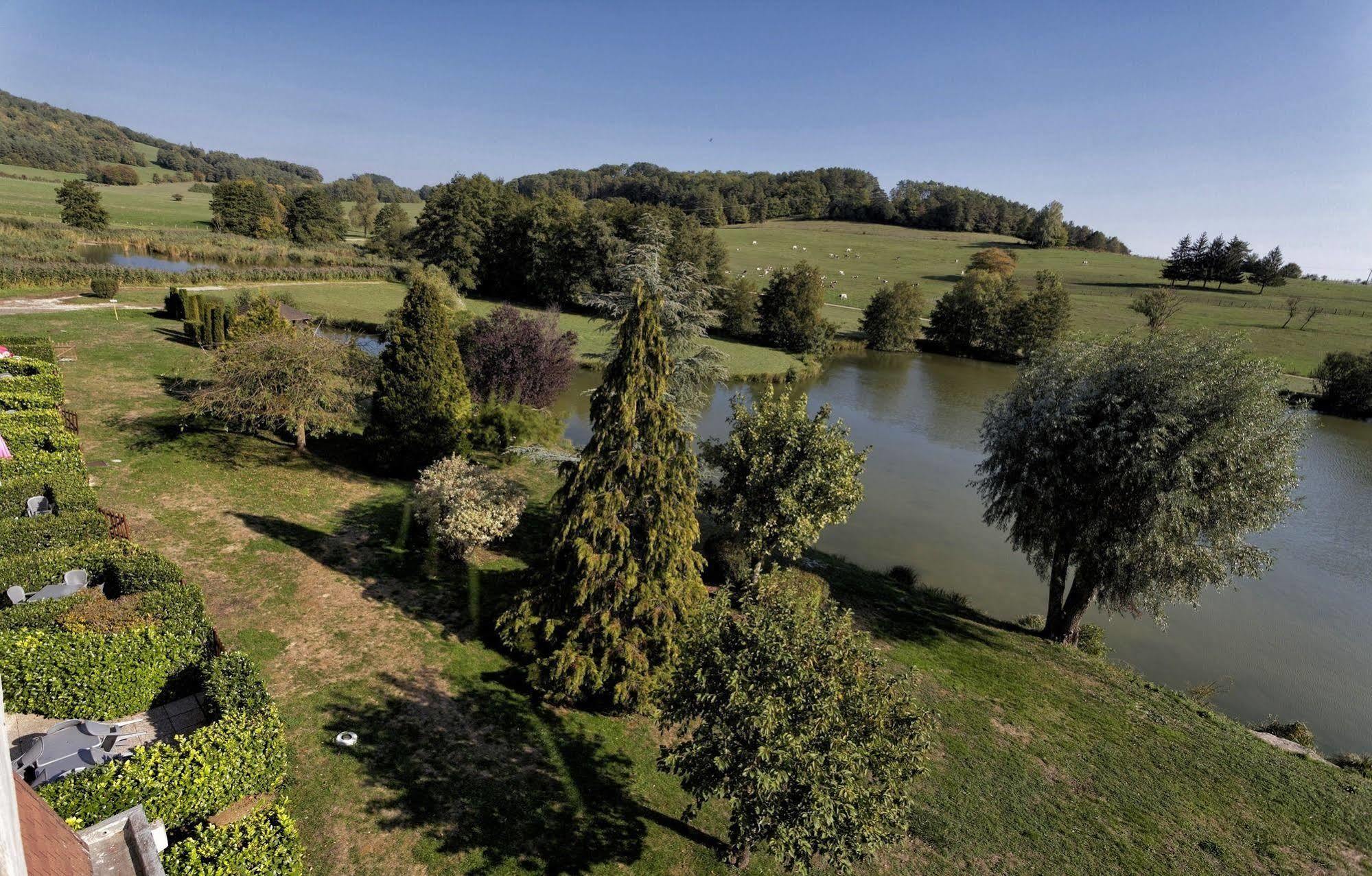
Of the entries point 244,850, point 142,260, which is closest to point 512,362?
point 244,850

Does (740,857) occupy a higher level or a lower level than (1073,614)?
lower

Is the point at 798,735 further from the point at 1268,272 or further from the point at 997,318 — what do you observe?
the point at 1268,272

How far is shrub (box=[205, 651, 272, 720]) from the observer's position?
29.0ft

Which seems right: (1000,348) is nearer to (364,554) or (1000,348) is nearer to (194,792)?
(364,554)

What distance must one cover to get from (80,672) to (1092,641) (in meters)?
22.5

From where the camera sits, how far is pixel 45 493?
549 inches

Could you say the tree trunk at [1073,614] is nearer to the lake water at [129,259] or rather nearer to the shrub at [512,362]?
the shrub at [512,362]

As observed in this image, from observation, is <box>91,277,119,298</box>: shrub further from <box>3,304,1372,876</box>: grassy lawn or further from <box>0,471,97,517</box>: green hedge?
<box>0,471,97,517</box>: green hedge

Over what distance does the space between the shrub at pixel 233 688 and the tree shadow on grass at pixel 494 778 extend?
1.63 m

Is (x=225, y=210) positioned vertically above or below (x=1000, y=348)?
above

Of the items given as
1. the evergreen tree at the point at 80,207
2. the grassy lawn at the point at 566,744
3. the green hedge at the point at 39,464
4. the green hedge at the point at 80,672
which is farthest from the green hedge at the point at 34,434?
the evergreen tree at the point at 80,207

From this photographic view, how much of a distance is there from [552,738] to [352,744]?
3277mm

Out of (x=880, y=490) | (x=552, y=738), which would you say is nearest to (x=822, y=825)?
(x=552, y=738)

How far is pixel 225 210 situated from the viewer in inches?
3088
